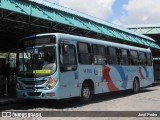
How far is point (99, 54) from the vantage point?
16.2 metres

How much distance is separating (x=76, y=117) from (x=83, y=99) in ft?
12.1

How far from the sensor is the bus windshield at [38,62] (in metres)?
13.1

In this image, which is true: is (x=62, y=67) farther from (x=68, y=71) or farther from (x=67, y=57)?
(x=67, y=57)

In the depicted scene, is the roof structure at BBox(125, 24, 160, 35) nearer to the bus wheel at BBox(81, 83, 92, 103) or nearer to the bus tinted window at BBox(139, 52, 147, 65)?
the bus tinted window at BBox(139, 52, 147, 65)

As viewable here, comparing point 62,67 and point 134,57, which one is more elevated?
point 134,57

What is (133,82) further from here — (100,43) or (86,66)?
(86,66)

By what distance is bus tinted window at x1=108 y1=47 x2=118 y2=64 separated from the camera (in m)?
Answer: 17.2

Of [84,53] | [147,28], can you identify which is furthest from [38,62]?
[147,28]

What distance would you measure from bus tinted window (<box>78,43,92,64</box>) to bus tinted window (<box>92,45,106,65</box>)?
0.51 metres

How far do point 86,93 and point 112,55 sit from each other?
3.44 m

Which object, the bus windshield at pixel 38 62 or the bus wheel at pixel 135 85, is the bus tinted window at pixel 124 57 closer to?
the bus wheel at pixel 135 85

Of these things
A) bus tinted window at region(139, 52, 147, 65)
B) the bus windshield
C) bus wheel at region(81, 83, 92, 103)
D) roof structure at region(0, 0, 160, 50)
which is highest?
roof structure at region(0, 0, 160, 50)

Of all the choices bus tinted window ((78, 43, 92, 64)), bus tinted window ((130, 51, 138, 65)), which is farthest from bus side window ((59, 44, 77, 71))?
bus tinted window ((130, 51, 138, 65))

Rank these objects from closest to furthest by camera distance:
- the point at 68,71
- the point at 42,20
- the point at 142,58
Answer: the point at 68,71 < the point at 42,20 < the point at 142,58
